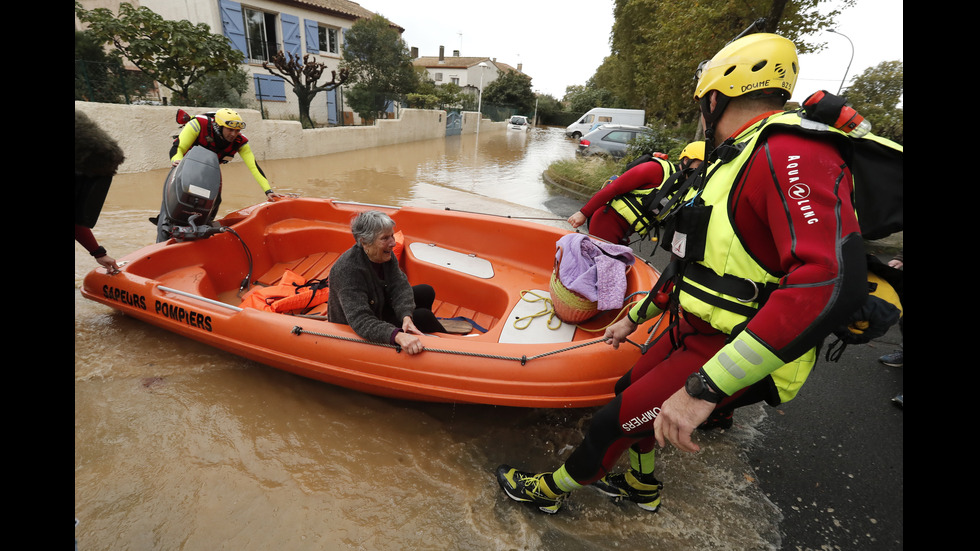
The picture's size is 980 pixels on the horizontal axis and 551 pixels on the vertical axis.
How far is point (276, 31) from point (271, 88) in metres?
2.47

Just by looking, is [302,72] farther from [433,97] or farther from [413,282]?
[413,282]

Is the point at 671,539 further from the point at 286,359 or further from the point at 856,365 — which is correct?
the point at 856,365

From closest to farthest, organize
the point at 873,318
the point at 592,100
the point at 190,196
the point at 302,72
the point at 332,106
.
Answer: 1. the point at 873,318
2. the point at 190,196
3. the point at 302,72
4. the point at 332,106
5. the point at 592,100

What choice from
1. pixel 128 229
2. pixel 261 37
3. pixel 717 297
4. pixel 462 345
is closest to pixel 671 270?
pixel 717 297

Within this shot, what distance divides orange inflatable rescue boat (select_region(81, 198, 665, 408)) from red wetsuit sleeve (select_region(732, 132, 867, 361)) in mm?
1313

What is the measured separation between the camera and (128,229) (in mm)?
5660

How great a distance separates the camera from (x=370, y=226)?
2.35 metres

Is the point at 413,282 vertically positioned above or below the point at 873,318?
below

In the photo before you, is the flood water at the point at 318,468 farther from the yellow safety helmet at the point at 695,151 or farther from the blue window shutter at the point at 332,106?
the blue window shutter at the point at 332,106

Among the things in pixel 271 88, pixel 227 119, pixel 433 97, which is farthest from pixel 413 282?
pixel 433 97

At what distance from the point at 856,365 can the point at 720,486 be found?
2.21 metres

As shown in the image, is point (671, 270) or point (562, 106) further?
point (562, 106)

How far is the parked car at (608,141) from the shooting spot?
39.7 ft

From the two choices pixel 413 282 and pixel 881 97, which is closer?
pixel 413 282
